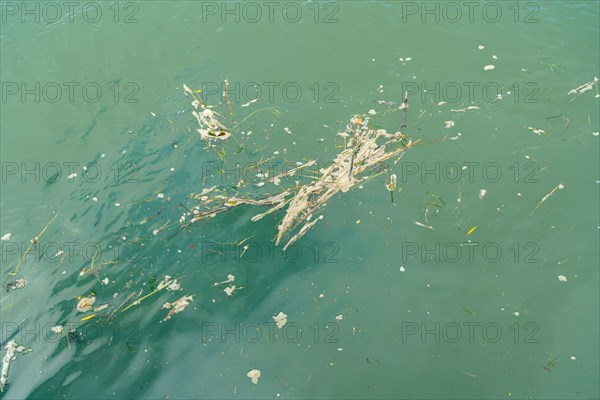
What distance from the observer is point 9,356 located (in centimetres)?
534

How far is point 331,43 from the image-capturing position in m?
8.02

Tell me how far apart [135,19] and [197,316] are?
573cm

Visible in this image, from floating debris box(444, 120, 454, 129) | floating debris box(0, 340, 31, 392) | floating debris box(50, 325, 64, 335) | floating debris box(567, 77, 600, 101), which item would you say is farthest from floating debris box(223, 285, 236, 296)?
floating debris box(567, 77, 600, 101)

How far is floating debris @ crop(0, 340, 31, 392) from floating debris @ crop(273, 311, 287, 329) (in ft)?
8.82

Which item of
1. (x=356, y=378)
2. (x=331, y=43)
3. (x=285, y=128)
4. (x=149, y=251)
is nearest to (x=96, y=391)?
(x=149, y=251)

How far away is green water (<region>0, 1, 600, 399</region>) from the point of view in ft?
16.6

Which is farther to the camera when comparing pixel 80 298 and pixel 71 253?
pixel 71 253

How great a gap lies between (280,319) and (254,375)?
0.64m

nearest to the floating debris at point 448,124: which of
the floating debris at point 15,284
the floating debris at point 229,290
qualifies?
the floating debris at point 229,290

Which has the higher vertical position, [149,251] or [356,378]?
[149,251]

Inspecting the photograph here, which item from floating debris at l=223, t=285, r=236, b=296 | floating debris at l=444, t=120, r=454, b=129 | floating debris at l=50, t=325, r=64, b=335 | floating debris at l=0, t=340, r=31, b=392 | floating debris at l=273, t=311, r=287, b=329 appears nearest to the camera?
floating debris at l=0, t=340, r=31, b=392

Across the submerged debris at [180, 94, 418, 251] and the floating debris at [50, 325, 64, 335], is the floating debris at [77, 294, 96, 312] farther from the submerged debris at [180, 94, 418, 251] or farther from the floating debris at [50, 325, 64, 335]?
the submerged debris at [180, 94, 418, 251]

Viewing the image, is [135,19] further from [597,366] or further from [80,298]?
[597,366]

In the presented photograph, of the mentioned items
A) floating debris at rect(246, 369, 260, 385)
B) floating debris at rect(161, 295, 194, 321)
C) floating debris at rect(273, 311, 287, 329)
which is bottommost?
floating debris at rect(246, 369, 260, 385)
